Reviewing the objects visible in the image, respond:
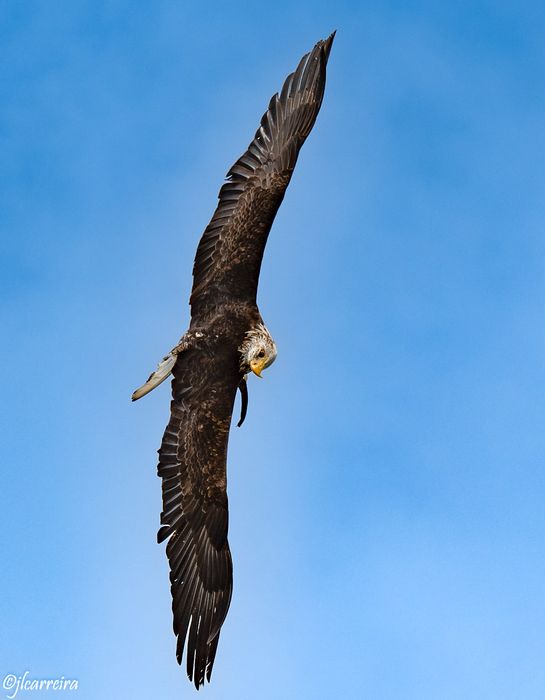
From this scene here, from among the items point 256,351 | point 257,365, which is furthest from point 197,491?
point 256,351

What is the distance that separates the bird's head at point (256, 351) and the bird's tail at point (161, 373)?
986mm

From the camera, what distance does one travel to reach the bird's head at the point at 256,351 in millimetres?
17312

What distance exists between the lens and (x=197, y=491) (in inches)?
685

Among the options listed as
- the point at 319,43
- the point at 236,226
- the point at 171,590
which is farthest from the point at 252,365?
the point at 319,43

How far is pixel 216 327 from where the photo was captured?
57.1 ft

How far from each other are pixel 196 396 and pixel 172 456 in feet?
2.98

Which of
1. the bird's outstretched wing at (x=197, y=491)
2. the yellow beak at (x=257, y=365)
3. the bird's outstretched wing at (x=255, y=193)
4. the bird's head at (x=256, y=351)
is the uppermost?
the bird's outstretched wing at (x=255, y=193)

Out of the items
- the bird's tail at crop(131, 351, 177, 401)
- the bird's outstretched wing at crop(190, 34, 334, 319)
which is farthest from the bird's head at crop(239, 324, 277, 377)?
the bird's tail at crop(131, 351, 177, 401)

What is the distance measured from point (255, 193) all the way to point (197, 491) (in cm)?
443

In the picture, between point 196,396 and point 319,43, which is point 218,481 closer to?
point 196,396

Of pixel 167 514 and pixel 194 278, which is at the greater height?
→ pixel 194 278

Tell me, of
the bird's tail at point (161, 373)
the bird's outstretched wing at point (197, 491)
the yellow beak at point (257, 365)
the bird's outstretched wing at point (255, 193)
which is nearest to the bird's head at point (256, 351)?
the yellow beak at point (257, 365)

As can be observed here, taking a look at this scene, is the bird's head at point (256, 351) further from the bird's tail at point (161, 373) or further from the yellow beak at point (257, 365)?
the bird's tail at point (161, 373)

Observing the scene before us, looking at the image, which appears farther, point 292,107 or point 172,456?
point 292,107
